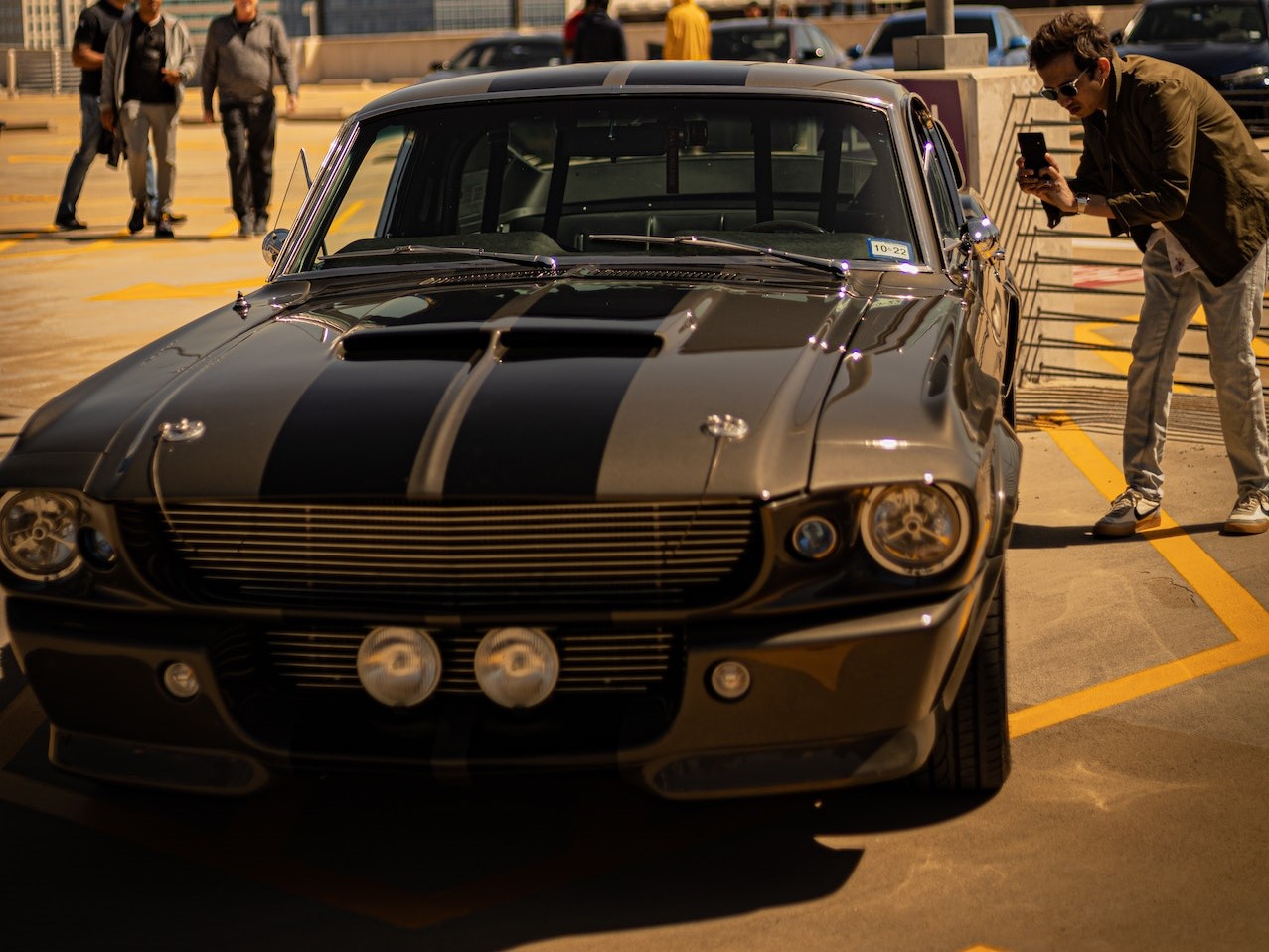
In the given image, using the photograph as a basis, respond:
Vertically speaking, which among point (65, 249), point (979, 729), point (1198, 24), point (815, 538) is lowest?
point (65, 249)

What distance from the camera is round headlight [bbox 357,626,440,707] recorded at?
11.6 feet

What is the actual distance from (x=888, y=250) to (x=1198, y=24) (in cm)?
1836

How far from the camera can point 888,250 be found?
15.9 feet

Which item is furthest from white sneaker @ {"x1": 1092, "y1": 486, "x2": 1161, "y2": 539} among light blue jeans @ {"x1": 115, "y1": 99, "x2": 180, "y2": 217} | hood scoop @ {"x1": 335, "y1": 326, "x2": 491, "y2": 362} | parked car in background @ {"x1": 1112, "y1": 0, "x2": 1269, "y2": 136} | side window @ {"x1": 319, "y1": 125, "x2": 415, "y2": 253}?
parked car in background @ {"x1": 1112, "y1": 0, "x2": 1269, "y2": 136}

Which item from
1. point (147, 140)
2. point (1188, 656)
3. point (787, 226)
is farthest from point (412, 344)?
point (147, 140)

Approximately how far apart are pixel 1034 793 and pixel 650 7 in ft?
206

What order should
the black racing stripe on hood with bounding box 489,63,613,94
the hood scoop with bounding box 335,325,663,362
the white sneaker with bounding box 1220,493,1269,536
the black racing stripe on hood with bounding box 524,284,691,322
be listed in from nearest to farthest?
the hood scoop with bounding box 335,325,663,362
the black racing stripe on hood with bounding box 524,284,691,322
the black racing stripe on hood with bounding box 489,63,613,94
the white sneaker with bounding box 1220,493,1269,536

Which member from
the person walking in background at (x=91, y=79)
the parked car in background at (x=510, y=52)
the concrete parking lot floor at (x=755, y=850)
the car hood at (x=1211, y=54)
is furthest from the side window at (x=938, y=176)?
the parked car in background at (x=510, y=52)

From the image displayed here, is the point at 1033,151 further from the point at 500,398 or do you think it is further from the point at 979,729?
the point at 500,398

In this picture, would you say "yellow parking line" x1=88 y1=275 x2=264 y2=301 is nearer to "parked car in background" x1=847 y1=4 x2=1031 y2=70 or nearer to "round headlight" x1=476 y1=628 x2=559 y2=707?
"round headlight" x1=476 y1=628 x2=559 y2=707

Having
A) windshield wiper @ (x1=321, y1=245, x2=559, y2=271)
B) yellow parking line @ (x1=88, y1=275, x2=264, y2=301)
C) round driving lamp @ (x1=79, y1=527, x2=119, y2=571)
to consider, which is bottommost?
yellow parking line @ (x1=88, y1=275, x2=264, y2=301)

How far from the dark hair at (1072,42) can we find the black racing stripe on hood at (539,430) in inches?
108

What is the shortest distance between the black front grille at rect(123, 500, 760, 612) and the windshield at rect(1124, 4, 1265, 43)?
19.4 meters

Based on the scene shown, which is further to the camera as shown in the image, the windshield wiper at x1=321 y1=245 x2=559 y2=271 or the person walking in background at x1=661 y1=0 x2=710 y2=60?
the person walking in background at x1=661 y1=0 x2=710 y2=60
